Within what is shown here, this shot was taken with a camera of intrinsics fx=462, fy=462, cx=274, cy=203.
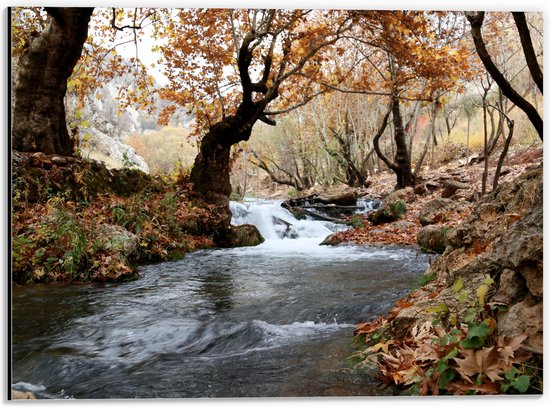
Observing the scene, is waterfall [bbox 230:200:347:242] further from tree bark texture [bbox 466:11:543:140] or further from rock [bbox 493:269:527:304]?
rock [bbox 493:269:527:304]

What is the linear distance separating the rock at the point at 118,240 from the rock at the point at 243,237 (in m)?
2.41

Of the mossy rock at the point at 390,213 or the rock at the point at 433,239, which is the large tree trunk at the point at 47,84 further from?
the mossy rock at the point at 390,213

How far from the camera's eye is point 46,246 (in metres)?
4.52

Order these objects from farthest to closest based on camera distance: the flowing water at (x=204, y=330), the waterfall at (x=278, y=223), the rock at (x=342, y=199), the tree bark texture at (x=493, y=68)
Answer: the rock at (x=342, y=199)
the waterfall at (x=278, y=223)
the tree bark texture at (x=493, y=68)
the flowing water at (x=204, y=330)

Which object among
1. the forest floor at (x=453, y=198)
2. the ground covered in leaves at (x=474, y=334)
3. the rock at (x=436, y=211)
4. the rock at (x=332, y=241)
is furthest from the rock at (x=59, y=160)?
the rock at (x=436, y=211)

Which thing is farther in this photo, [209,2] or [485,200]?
[485,200]

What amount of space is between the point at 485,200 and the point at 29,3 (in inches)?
146

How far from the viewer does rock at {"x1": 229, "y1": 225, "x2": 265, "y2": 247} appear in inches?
302

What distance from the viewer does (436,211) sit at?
25.7 feet

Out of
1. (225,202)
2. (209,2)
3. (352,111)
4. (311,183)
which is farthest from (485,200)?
(311,183)

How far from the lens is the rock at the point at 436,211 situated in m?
7.60

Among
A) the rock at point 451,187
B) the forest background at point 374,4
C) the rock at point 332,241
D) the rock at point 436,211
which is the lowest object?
the rock at point 332,241

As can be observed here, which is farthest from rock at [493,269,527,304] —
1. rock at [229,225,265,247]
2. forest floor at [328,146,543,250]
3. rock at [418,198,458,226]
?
rock at [229,225,265,247]

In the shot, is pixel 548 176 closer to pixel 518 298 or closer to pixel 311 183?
pixel 518 298
